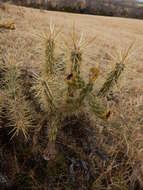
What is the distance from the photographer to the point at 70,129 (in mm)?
2590

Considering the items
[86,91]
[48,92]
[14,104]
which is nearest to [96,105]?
[86,91]

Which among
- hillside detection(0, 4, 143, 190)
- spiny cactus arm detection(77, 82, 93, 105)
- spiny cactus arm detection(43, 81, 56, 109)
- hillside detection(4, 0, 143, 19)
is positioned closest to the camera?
spiny cactus arm detection(43, 81, 56, 109)

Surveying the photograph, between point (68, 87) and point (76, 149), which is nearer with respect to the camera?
point (68, 87)

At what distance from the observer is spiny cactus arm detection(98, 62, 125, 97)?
2115 millimetres

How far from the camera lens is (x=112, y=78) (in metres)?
2.17

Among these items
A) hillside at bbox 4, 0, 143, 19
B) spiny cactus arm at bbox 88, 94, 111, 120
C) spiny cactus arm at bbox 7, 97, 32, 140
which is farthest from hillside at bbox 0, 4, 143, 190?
hillside at bbox 4, 0, 143, 19

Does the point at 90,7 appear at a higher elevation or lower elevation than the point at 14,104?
higher

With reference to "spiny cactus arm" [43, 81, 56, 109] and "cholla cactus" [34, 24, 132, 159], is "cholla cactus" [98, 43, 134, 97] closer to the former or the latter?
"cholla cactus" [34, 24, 132, 159]

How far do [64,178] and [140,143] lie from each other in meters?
0.92

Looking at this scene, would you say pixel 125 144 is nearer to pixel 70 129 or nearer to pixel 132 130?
pixel 132 130

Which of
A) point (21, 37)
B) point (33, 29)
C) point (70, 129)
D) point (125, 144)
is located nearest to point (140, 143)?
point (125, 144)

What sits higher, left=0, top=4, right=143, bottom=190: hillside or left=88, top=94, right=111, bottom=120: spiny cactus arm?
left=88, top=94, right=111, bottom=120: spiny cactus arm

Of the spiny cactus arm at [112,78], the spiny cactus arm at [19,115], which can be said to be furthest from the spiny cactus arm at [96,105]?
the spiny cactus arm at [19,115]

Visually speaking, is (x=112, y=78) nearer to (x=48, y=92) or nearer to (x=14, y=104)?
(x=48, y=92)
